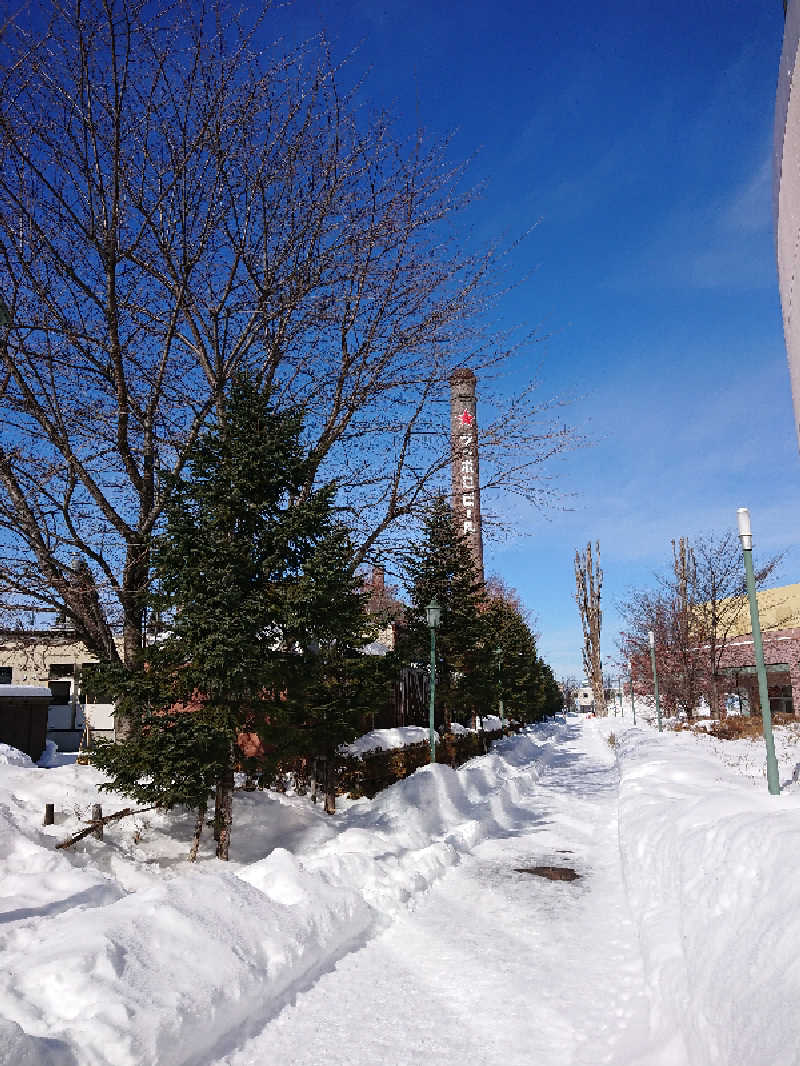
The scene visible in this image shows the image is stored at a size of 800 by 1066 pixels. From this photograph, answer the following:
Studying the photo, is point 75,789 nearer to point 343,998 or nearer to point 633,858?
point 343,998

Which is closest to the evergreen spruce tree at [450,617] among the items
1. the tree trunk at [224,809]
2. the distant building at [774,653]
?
the tree trunk at [224,809]

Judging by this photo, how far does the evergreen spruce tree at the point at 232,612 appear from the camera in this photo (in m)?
8.18

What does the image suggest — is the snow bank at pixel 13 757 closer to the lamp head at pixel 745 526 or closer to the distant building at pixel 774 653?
the lamp head at pixel 745 526

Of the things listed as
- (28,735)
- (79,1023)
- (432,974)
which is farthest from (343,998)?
(28,735)

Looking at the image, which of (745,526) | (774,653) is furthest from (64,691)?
(774,653)

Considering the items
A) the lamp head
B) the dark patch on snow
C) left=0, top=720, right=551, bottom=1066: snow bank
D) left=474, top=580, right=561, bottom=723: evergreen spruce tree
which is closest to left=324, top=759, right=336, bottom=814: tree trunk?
left=0, top=720, right=551, bottom=1066: snow bank

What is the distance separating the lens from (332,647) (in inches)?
480

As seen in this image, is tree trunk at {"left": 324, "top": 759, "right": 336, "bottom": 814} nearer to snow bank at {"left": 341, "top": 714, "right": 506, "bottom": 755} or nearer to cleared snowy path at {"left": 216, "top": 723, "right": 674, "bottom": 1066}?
snow bank at {"left": 341, "top": 714, "right": 506, "bottom": 755}

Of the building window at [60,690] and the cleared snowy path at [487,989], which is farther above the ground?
the building window at [60,690]

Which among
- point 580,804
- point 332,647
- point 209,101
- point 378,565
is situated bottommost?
point 580,804

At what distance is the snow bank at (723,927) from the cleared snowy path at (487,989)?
299 mm

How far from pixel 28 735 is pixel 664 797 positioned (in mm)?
20680

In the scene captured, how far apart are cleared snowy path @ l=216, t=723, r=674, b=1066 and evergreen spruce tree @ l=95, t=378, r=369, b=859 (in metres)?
3.00

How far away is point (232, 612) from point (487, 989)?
17.2 ft
